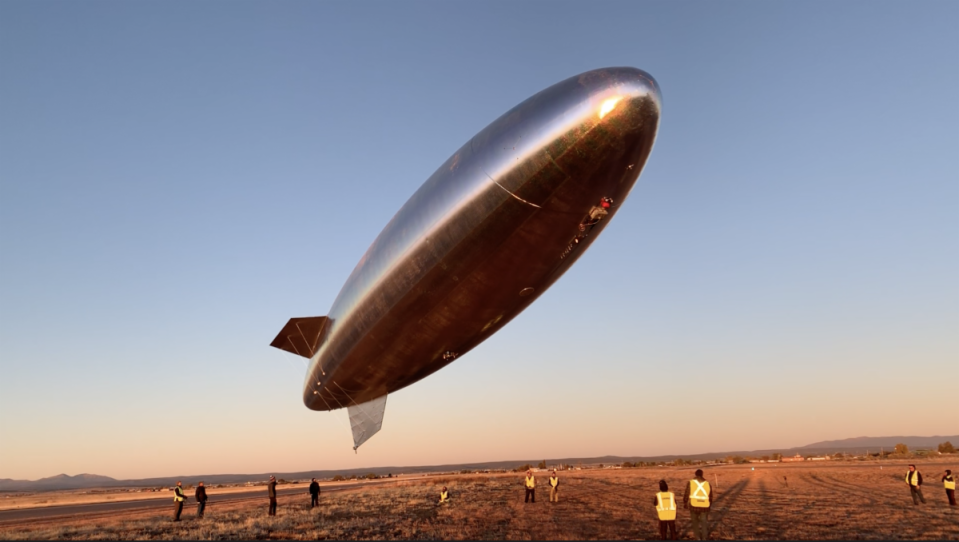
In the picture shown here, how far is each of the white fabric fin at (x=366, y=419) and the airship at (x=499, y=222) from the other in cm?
435

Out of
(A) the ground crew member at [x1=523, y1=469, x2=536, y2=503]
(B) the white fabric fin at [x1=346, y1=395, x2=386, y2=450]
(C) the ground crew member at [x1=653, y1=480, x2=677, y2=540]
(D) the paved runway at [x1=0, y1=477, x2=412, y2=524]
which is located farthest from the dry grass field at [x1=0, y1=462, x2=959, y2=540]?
(D) the paved runway at [x1=0, y1=477, x2=412, y2=524]

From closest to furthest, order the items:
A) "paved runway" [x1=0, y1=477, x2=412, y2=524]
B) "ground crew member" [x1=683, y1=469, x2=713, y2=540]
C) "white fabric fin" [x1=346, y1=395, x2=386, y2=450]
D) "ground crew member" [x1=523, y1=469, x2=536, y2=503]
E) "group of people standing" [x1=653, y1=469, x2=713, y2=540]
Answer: "group of people standing" [x1=653, y1=469, x2=713, y2=540], "ground crew member" [x1=683, y1=469, x2=713, y2=540], "ground crew member" [x1=523, y1=469, x2=536, y2=503], "white fabric fin" [x1=346, y1=395, x2=386, y2=450], "paved runway" [x1=0, y1=477, x2=412, y2=524]

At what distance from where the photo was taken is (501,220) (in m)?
12.7

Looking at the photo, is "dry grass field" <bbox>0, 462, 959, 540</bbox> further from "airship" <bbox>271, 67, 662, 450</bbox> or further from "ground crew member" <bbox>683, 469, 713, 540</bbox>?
"airship" <bbox>271, 67, 662, 450</bbox>

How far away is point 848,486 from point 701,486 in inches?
960

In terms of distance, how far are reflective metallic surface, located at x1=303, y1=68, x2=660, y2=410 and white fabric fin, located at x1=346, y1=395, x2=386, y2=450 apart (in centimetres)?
507

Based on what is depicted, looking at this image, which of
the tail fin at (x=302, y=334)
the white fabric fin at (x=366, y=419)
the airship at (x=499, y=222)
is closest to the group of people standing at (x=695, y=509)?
the airship at (x=499, y=222)

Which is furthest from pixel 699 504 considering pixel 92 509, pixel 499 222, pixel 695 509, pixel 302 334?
pixel 92 509

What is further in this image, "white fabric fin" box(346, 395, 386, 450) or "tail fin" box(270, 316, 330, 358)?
"white fabric fin" box(346, 395, 386, 450)

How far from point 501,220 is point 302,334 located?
41.5ft

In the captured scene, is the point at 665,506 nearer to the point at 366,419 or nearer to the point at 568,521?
the point at 568,521

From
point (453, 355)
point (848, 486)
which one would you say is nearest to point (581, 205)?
point (453, 355)

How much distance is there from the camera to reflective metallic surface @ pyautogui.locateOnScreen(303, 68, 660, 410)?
1161 centimetres

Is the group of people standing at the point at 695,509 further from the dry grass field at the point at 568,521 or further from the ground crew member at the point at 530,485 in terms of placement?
the ground crew member at the point at 530,485
